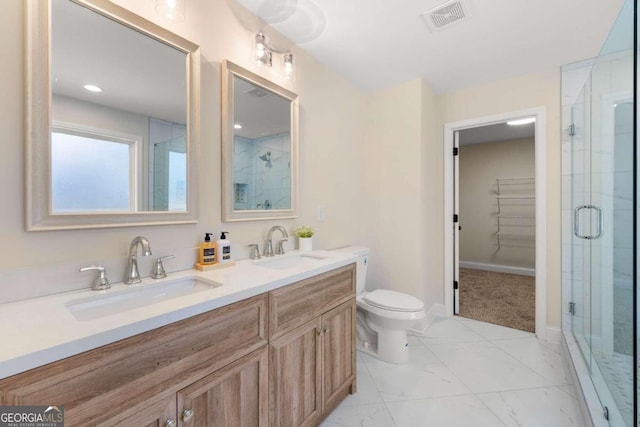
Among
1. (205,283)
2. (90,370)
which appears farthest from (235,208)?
(90,370)

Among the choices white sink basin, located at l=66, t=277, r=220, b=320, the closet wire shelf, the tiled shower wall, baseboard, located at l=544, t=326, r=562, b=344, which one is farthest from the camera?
the closet wire shelf

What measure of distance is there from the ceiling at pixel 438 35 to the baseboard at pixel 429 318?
223cm

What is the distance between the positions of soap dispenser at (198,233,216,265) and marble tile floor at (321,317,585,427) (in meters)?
1.06

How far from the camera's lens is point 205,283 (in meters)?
1.22

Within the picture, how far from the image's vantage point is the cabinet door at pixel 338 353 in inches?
58.6

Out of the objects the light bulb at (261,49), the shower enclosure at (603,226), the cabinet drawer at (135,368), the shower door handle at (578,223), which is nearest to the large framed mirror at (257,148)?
the light bulb at (261,49)

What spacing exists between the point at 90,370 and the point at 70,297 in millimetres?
434

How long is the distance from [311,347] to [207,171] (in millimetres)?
1049

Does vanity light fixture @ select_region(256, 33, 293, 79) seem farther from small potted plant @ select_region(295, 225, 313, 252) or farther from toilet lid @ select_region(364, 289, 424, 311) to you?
toilet lid @ select_region(364, 289, 424, 311)

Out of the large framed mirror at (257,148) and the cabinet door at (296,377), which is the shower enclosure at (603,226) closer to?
the cabinet door at (296,377)

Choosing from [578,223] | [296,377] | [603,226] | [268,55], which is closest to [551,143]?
[578,223]

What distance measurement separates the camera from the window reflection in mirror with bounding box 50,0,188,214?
1042 mm

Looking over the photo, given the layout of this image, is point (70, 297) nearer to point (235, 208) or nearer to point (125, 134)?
point (125, 134)

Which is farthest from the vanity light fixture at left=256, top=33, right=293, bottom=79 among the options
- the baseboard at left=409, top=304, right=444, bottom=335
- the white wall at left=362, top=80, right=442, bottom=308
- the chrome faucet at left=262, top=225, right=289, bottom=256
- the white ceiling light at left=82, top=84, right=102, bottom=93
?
the baseboard at left=409, top=304, right=444, bottom=335
